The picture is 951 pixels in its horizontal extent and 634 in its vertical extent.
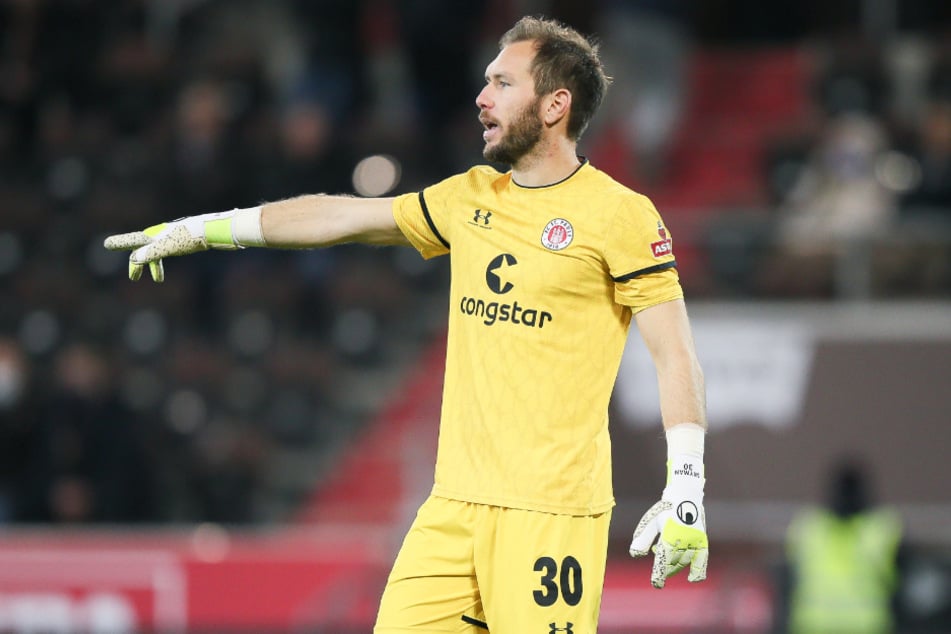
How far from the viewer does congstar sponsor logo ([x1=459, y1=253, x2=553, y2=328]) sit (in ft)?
16.3

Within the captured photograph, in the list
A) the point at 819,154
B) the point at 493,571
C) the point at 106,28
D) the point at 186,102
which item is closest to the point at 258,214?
the point at 493,571

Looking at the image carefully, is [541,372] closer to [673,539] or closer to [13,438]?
[673,539]

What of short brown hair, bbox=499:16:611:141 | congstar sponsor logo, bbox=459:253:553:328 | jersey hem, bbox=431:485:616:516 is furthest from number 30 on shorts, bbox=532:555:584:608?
short brown hair, bbox=499:16:611:141

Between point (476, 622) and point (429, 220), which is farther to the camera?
point (429, 220)

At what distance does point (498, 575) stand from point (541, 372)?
585 millimetres

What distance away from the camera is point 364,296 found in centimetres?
1279

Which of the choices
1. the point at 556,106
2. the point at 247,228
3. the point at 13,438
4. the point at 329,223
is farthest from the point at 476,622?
the point at 13,438

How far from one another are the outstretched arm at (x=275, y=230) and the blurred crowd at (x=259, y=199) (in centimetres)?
654

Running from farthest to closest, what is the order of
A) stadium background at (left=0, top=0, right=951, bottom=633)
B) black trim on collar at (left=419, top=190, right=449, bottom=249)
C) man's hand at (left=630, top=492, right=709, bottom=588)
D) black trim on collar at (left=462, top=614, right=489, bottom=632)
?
stadium background at (left=0, top=0, right=951, bottom=633)
black trim on collar at (left=419, top=190, right=449, bottom=249)
black trim on collar at (left=462, top=614, right=489, bottom=632)
man's hand at (left=630, top=492, right=709, bottom=588)

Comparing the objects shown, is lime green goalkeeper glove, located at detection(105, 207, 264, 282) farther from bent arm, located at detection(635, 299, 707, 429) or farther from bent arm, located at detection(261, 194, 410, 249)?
bent arm, located at detection(635, 299, 707, 429)

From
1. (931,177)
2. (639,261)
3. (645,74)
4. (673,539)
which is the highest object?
(645,74)

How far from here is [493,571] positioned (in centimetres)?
491

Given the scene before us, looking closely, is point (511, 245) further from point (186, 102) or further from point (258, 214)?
point (186, 102)

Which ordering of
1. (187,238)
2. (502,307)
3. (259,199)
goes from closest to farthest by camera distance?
(502,307), (187,238), (259,199)
